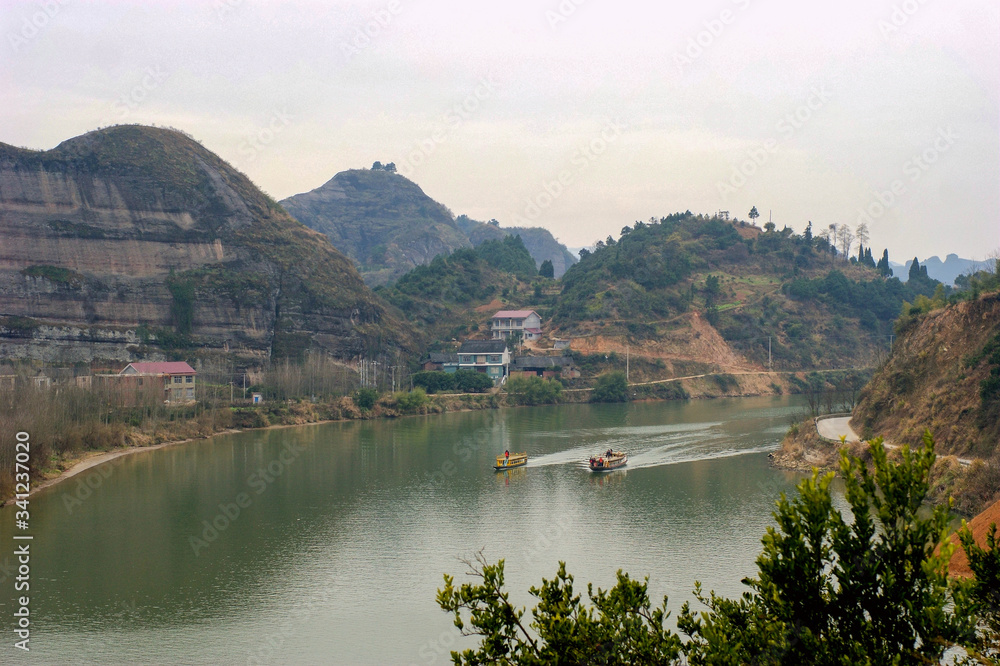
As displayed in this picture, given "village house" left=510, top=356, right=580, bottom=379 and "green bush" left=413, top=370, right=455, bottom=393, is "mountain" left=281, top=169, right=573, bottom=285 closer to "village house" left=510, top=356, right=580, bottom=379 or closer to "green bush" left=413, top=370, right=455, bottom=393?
"village house" left=510, top=356, right=580, bottom=379

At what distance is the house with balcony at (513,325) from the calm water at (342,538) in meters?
37.9

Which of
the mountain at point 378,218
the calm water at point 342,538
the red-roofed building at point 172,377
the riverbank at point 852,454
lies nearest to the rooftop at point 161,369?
the red-roofed building at point 172,377

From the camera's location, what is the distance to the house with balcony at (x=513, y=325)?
83.6 metres

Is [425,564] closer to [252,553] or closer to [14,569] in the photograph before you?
[252,553]

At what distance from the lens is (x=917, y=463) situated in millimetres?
8422

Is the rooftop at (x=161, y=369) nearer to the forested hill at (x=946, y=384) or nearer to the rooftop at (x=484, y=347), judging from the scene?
the rooftop at (x=484, y=347)

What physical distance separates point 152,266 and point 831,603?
2797 inches

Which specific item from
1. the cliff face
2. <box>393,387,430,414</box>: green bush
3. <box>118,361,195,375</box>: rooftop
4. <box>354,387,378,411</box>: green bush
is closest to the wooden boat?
the cliff face

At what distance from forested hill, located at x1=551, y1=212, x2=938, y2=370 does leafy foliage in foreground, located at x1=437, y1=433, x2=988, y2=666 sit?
70.6 meters

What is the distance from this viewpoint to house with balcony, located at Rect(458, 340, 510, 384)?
72812 millimetres

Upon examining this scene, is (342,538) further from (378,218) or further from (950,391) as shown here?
(378,218)

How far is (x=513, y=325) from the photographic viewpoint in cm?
8444

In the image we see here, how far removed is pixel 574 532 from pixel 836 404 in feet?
121

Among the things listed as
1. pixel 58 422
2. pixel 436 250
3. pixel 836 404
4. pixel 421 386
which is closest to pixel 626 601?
pixel 58 422
